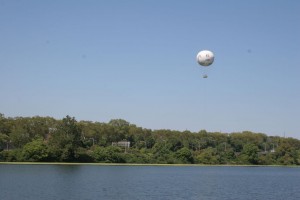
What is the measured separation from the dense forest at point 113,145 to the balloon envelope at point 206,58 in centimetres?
6683

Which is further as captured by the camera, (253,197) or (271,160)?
(271,160)

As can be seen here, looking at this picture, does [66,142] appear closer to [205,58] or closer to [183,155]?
[183,155]

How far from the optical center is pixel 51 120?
154125 millimetres

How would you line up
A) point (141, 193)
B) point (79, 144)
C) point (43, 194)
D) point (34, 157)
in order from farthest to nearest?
point (79, 144) → point (34, 157) → point (141, 193) → point (43, 194)

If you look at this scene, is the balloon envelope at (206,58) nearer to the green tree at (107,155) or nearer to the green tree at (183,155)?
the green tree at (107,155)

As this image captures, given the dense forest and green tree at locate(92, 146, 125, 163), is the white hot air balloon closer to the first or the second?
the dense forest

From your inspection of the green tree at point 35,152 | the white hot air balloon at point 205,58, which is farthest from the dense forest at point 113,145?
the white hot air balloon at point 205,58

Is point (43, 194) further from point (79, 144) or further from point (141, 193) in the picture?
point (79, 144)

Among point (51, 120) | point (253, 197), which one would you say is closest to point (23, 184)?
point (253, 197)

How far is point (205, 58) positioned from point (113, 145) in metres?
93.3

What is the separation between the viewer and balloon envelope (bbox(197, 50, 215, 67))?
166ft

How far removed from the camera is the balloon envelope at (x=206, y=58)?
5072 centimetres

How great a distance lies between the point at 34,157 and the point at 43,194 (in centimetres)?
6873

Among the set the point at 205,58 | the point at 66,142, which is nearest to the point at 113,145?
the point at 66,142
